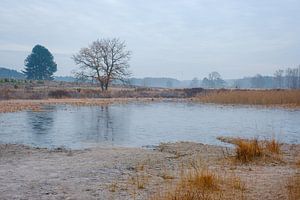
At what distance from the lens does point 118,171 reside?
9812mm

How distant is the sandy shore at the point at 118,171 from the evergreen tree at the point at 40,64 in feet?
245

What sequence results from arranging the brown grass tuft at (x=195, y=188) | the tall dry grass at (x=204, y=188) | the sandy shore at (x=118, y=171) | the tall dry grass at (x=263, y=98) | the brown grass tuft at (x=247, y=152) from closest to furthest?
the brown grass tuft at (x=195, y=188) < the tall dry grass at (x=204, y=188) < the sandy shore at (x=118, y=171) < the brown grass tuft at (x=247, y=152) < the tall dry grass at (x=263, y=98)

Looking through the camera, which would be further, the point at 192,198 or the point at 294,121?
the point at 294,121

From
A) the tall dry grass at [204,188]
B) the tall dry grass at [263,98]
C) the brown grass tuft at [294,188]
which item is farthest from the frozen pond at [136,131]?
the tall dry grass at [263,98]

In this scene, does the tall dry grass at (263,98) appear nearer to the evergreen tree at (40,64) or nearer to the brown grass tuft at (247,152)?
the brown grass tuft at (247,152)

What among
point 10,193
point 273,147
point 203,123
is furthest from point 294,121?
point 10,193

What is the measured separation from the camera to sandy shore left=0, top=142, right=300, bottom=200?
24.9 feet

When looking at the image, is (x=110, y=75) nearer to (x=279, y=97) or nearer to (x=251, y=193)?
(x=279, y=97)

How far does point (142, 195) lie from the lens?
293 inches

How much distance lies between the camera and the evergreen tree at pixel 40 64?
280 feet

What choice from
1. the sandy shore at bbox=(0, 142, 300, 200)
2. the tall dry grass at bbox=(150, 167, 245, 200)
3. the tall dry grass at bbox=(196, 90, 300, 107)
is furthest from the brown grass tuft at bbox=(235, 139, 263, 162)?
the tall dry grass at bbox=(196, 90, 300, 107)

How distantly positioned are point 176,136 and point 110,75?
4066cm

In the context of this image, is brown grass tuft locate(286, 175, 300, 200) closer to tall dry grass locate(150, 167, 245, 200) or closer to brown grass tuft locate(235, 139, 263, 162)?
tall dry grass locate(150, 167, 245, 200)

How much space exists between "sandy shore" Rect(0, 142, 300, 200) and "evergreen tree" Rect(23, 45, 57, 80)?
74572 mm
